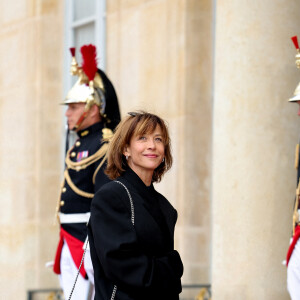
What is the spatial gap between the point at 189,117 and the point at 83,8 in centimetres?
258

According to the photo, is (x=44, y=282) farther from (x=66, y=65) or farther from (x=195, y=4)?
(x=195, y=4)

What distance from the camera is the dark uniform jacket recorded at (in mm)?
6414

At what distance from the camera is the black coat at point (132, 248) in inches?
150

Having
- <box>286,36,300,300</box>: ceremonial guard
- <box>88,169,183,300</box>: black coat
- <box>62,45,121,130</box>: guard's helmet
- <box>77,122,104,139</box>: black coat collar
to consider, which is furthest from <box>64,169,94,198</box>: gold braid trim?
<box>88,169,183,300</box>: black coat

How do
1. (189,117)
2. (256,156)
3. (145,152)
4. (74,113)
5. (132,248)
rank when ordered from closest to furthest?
(132,248), (145,152), (256,156), (74,113), (189,117)

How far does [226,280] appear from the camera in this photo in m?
6.44

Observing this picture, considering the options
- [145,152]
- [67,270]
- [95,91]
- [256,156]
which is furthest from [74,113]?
[145,152]

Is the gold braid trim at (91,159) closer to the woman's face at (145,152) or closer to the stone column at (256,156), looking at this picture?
the stone column at (256,156)

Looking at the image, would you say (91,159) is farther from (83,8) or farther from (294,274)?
(83,8)

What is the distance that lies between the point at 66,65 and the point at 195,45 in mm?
2401

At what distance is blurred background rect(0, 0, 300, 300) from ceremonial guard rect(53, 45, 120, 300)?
343mm

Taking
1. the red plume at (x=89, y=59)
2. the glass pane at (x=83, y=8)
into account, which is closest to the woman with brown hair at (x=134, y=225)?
the red plume at (x=89, y=59)

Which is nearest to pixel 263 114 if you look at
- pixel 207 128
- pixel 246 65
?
pixel 246 65

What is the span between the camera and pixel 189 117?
7973 mm
